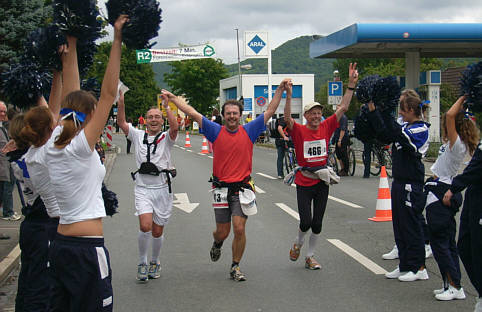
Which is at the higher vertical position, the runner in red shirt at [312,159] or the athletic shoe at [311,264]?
the runner in red shirt at [312,159]

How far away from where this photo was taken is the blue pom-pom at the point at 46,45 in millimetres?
3641

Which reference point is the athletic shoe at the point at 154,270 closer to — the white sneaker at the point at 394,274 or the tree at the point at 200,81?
the white sneaker at the point at 394,274

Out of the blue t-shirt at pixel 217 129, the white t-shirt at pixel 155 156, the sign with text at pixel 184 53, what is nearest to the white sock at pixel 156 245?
the white t-shirt at pixel 155 156

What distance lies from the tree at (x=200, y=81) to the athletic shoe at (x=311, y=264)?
80293mm

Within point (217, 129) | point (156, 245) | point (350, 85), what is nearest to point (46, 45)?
point (217, 129)

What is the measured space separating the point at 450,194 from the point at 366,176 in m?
11.8

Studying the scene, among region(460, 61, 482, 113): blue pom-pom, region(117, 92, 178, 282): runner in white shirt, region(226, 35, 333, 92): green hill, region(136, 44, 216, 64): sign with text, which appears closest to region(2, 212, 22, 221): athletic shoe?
region(117, 92, 178, 282): runner in white shirt

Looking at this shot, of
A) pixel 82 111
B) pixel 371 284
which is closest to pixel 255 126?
pixel 371 284

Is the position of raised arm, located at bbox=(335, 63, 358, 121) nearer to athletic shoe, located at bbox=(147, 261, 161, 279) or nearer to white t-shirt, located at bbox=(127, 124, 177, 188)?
white t-shirt, located at bbox=(127, 124, 177, 188)

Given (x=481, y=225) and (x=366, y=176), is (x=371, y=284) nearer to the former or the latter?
(x=481, y=225)

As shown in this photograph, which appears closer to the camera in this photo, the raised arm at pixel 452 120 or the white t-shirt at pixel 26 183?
the white t-shirt at pixel 26 183

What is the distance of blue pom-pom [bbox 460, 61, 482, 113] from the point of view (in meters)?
4.49

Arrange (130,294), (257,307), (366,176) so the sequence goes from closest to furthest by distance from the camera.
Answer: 1. (257,307)
2. (130,294)
3. (366,176)

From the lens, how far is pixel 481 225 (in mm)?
4465
